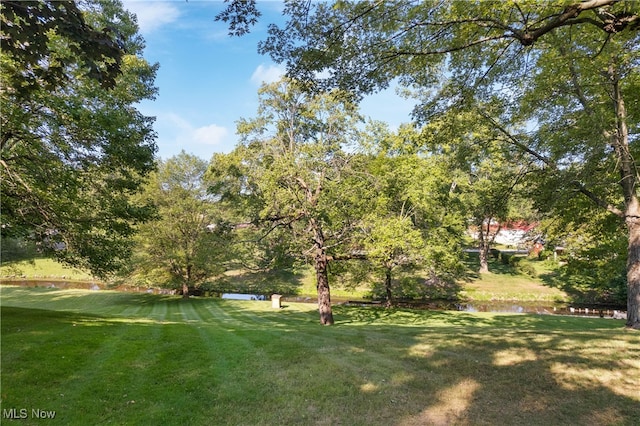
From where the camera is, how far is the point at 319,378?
5.34m

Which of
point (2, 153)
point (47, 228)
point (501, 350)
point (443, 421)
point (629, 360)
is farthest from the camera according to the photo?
point (47, 228)

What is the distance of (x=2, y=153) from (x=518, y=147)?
1510cm

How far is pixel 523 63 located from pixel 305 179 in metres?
8.69

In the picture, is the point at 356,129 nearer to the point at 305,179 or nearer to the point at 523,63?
the point at 305,179

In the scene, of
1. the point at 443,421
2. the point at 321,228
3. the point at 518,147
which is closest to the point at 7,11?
the point at 443,421

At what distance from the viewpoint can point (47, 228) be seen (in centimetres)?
948

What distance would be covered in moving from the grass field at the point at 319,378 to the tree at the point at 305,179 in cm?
660

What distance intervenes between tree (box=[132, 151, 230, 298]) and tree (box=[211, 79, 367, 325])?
10.2 m

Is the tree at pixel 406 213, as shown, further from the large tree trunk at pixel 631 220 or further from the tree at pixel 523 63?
the large tree trunk at pixel 631 220

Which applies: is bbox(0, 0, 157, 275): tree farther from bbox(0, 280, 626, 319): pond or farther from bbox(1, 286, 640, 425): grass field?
bbox(0, 280, 626, 319): pond

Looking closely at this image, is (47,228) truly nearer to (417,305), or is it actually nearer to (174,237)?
(174,237)

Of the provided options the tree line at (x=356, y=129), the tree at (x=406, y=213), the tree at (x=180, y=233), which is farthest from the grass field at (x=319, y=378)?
the tree at (x=180, y=233)

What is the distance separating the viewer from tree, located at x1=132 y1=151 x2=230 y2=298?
25422 mm

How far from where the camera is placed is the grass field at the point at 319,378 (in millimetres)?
4207
